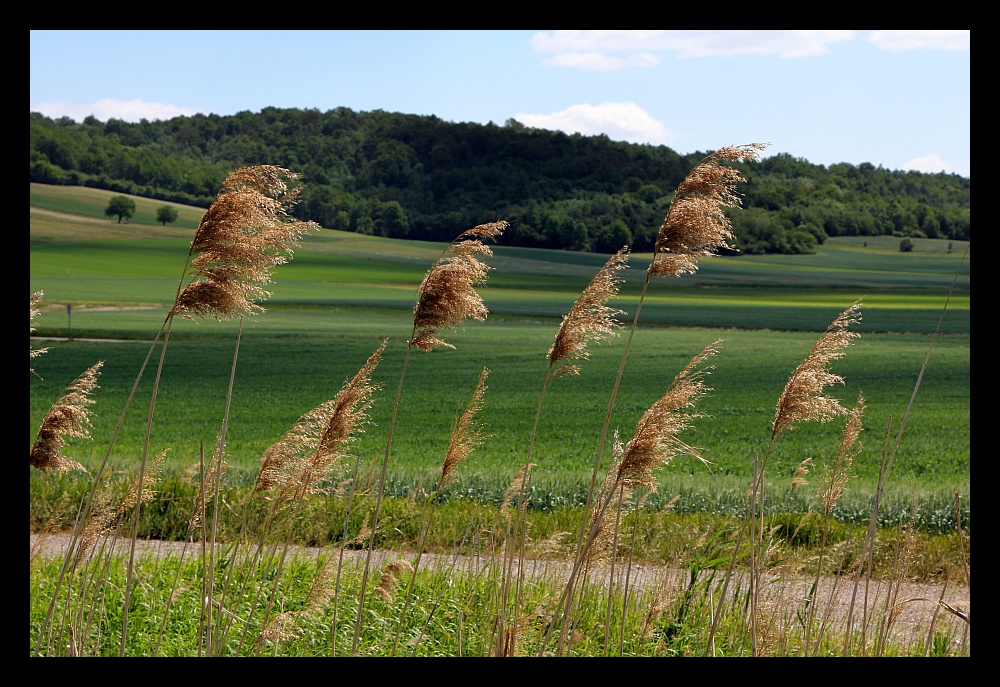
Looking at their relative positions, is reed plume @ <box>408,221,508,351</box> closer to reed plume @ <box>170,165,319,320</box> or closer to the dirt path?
reed plume @ <box>170,165,319,320</box>

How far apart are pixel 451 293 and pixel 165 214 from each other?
76.7 metres

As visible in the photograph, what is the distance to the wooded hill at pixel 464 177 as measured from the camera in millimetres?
67312

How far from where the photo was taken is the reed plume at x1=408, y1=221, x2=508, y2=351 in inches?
97.3

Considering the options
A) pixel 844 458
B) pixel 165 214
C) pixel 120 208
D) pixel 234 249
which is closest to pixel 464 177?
pixel 165 214

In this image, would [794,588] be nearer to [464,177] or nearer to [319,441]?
[319,441]

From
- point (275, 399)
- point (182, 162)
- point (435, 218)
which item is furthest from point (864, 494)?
point (182, 162)

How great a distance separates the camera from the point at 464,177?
71.1 meters

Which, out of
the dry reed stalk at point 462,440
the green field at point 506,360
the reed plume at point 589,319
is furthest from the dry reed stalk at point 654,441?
the green field at point 506,360
